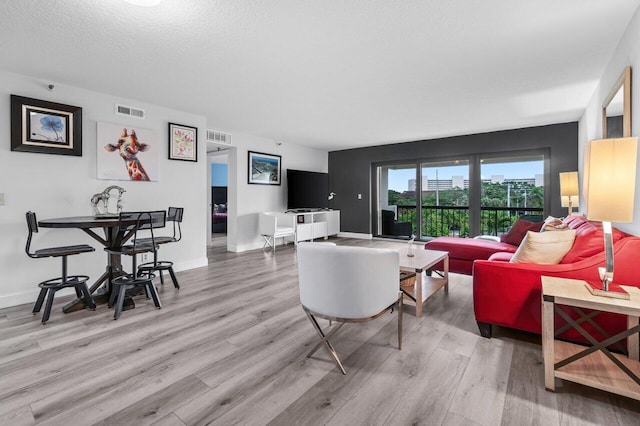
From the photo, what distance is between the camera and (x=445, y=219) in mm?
6711

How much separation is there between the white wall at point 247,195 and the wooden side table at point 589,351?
524 centimetres

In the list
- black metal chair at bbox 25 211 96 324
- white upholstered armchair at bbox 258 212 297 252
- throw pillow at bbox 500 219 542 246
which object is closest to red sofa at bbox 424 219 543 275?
throw pillow at bbox 500 219 542 246

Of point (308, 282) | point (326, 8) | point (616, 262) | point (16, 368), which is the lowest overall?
point (16, 368)

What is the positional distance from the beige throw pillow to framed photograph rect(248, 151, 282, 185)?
5.09 meters

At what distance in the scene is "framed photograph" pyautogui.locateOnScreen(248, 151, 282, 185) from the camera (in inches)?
248

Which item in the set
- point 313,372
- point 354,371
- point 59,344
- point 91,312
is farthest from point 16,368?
point 354,371

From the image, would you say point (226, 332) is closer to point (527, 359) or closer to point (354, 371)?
point (354, 371)

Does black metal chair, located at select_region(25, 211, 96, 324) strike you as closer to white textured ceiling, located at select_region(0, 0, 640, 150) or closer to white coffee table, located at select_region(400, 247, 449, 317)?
white textured ceiling, located at select_region(0, 0, 640, 150)

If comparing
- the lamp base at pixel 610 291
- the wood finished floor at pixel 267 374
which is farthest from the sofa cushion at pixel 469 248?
the lamp base at pixel 610 291

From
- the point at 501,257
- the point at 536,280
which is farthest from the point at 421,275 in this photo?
the point at 501,257

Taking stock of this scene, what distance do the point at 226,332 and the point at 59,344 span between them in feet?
4.02

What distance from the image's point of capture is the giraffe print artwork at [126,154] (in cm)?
374

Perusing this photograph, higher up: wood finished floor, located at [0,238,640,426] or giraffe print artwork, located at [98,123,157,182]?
giraffe print artwork, located at [98,123,157,182]

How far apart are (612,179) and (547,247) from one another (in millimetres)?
784
